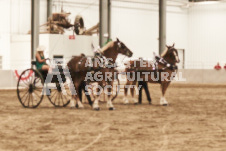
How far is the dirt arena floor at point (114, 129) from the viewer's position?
25.3 ft

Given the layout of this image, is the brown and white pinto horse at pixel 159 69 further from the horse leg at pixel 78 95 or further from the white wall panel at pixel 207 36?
the white wall panel at pixel 207 36

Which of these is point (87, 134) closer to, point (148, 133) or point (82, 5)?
point (148, 133)

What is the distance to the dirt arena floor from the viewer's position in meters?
7.72

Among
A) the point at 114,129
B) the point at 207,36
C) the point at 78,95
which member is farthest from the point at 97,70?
the point at 207,36

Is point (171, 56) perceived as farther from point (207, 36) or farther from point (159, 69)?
point (207, 36)

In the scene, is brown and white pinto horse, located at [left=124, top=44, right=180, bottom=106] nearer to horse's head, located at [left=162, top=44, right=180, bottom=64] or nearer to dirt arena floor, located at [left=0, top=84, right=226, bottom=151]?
horse's head, located at [left=162, top=44, right=180, bottom=64]

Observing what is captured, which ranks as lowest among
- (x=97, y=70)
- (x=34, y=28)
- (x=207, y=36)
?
(x=97, y=70)

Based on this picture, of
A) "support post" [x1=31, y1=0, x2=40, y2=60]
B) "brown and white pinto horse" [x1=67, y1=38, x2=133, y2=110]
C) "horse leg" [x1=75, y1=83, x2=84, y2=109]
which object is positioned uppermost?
"support post" [x1=31, y1=0, x2=40, y2=60]

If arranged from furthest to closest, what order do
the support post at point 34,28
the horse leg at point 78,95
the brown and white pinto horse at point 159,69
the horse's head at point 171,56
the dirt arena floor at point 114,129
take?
1. the support post at point 34,28
2. the horse's head at point 171,56
3. the brown and white pinto horse at point 159,69
4. the horse leg at point 78,95
5. the dirt arena floor at point 114,129

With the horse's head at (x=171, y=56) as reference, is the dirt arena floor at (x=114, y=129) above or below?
below

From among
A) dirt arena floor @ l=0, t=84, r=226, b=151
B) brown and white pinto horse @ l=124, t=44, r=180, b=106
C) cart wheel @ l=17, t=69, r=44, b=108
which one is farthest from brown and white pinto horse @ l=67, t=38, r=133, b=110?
brown and white pinto horse @ l=124, t=44, r=180, b=106

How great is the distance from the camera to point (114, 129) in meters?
9.68

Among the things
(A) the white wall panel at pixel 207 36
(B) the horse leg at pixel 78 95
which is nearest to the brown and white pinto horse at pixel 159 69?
(B) the horse leg at pixel 78 95

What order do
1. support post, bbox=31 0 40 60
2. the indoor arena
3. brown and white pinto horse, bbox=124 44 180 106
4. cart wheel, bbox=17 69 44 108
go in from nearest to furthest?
the indoor arena → cart wheel, bbox=17 69 44 108 → brown and white pinto horse, bbox=124 44 180 106 → support post, bbox=31 0 40 60
